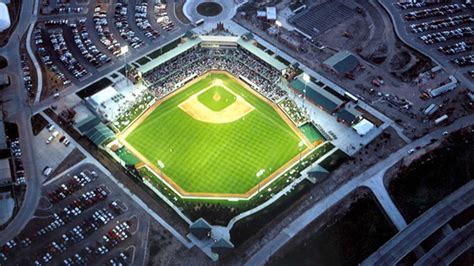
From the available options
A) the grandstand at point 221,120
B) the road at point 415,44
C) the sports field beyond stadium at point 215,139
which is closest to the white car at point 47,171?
the grandstand at point 221,120

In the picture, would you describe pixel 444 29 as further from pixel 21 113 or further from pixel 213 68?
pixel 21 113

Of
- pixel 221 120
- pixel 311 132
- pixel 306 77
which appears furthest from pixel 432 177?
pixel 221 120

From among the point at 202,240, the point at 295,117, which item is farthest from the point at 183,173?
the point at 295,117

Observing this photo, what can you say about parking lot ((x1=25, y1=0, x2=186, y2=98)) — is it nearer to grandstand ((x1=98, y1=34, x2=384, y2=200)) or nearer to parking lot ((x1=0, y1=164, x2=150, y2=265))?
grandstand ((x1=98, y1=34, x2=384, y2=200))

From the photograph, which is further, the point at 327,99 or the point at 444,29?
the point at 444,29

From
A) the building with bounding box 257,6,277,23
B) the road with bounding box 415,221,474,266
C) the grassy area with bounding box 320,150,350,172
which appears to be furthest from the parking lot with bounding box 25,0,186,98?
the road with bounding box 415,221,474,266

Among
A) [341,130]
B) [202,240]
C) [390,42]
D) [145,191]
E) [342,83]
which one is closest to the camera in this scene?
[202,240]

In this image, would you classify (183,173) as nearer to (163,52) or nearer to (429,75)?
(163,52)
